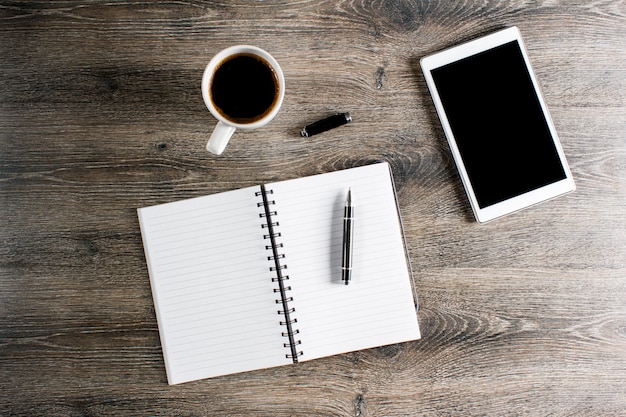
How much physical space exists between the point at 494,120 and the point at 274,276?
0.49 meters


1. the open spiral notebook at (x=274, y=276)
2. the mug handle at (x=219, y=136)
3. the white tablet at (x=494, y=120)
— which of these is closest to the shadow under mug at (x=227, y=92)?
the mug handle at (x=219, y=136)

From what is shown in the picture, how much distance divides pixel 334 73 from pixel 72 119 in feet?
1.60

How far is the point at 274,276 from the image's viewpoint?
886mm

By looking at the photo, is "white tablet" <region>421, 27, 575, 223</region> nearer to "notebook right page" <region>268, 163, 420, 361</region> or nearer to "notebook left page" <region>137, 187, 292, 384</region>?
"notebook right page" <region>268, 163, 420, 361</region>

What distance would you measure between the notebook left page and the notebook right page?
0.18 feet

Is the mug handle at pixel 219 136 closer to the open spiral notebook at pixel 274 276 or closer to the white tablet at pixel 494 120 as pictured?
the open spiral notebook at pixel 274 276

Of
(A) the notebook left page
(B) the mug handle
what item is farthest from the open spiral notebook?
(B) the mug handle

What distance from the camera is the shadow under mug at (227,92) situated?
2.61ft

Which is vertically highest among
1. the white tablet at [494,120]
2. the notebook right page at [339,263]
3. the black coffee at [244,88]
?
the black coffee at [244,88]

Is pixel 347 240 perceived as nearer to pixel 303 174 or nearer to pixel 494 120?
pixel 303 174

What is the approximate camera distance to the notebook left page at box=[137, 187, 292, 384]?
0.88 meters

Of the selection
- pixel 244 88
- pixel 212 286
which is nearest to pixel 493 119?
pixel 244 88

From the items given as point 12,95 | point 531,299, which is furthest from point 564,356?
point 12,95

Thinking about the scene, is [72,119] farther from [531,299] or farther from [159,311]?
[531,299]
